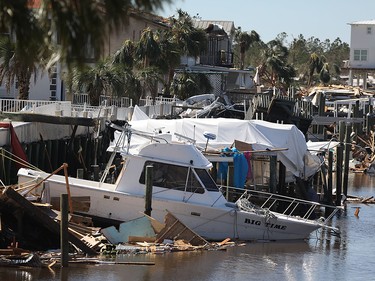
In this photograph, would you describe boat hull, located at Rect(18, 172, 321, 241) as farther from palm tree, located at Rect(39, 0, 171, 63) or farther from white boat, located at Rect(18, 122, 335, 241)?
palm tree, located at Rect(39, 0, 171, 63)

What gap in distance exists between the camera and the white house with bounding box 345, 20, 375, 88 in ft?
369

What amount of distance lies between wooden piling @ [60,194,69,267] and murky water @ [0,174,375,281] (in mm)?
266

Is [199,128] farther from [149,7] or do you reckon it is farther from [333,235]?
[149,7]

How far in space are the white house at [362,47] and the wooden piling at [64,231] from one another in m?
92.8

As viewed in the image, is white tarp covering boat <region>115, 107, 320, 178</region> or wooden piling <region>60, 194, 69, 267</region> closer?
wooden piling <region>60, 194, 69, 267</region>

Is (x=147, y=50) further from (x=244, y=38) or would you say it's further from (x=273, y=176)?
(x=244, y=38)

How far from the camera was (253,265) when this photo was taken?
2605 cm

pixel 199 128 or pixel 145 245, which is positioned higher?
pixel 199 128

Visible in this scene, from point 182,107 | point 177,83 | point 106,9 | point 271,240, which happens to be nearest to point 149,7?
point 106,9

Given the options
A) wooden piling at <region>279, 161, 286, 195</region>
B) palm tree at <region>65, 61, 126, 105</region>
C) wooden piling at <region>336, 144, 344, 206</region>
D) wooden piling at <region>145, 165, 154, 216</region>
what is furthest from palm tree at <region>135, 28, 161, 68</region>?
wooden piling at <region>145, 165, 154, 216</region>

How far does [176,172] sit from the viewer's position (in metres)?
27.2

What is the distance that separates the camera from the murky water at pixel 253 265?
23.1m

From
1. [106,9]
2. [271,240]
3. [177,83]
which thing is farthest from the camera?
[177,83]

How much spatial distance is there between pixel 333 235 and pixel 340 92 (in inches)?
2698
